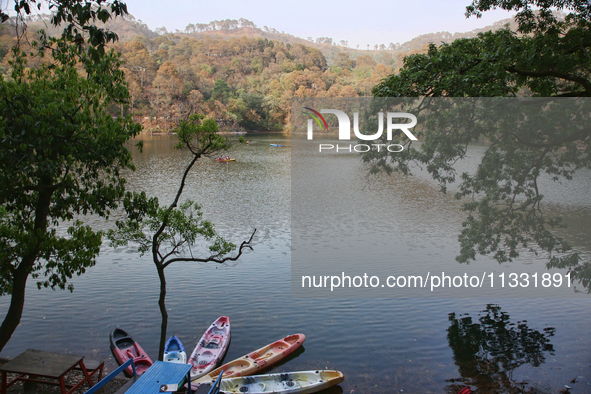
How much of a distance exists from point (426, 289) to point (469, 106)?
5.26 metres

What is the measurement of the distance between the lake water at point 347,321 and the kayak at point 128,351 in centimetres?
34

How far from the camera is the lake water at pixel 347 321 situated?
8.50 m

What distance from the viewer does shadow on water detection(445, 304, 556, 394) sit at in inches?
318

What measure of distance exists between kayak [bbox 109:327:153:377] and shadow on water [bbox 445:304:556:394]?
5659 mm

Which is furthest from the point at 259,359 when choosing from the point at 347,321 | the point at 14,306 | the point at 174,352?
the point at 14,306

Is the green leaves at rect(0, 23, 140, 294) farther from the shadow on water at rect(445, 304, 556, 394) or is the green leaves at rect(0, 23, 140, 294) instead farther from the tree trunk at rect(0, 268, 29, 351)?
the shadow on water at rect(445, 304, 556, 394)

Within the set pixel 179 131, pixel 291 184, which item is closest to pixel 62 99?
pixel 179 131

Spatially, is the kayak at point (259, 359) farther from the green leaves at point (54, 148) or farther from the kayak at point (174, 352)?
the green leaves at point (54, 148)

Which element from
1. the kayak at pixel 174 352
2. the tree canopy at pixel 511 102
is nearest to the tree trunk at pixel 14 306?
the kayak at pixel 174 352

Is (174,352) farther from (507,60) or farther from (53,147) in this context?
(507,60)

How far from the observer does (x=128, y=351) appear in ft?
27.5

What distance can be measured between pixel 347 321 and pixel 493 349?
327 centimetres

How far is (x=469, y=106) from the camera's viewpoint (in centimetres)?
1085

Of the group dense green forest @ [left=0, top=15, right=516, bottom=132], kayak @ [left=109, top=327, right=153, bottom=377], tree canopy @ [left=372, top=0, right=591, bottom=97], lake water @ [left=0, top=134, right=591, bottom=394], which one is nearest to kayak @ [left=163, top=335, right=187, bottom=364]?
kayak @ [left=109, top=327, right=153, bottom=377]
